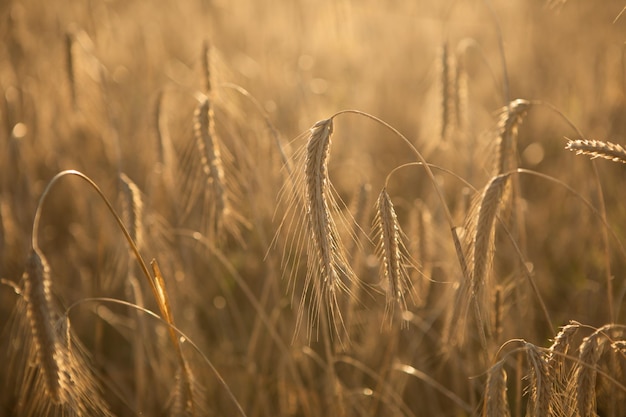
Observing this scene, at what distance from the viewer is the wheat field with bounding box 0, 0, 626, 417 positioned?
1.46 metres

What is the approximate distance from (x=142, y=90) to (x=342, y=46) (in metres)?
1.68

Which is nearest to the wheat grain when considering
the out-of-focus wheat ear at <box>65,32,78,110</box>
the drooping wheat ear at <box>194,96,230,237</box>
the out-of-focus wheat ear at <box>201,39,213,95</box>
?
the drooping wheat ear at <box>194,96,230,237</box>

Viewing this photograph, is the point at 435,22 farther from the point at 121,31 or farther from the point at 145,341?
the point at 145,341

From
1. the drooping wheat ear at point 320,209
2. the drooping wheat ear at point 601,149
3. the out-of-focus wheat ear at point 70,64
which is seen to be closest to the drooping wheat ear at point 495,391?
the drooping wheat ear at point 320,209

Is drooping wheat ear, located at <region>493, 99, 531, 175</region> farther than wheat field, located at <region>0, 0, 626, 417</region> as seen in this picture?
Yes

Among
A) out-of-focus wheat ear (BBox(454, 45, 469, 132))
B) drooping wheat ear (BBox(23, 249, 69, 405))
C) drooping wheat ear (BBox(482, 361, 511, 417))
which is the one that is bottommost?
drooping wheat ear (BBox(482, 361, 511, 417))

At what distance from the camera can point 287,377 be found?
2703 millimetres

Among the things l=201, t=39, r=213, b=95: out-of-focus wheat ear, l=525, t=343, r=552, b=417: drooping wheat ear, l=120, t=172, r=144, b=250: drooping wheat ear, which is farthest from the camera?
→ l=201, t=39, r=213, b=95: out-of-focus wheat ear

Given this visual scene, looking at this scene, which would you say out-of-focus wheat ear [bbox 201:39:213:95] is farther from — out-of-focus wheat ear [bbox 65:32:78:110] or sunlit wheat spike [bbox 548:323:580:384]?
sunlit wheat spike [bbox 548:323:580:384]

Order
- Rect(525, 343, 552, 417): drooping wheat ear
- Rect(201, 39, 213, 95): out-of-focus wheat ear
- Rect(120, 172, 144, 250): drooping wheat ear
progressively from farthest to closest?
Rect(201, 39, 213, 95): out-of-focus wheat ear
Rect(120, 172, 144, 250): drooping wheat ear
Rect(525, 343, 552, 417): drooping wheat ear

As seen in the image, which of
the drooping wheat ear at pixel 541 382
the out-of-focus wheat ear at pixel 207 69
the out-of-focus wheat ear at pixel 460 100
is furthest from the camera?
the out-of-focus wheat ear at pixel 460 100

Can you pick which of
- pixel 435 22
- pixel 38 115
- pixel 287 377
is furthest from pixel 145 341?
pixel 435 22

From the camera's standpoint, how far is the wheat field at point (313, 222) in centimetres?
146

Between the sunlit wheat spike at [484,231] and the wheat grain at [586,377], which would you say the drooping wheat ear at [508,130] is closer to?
the sunlit wheat spike at [484,231]
